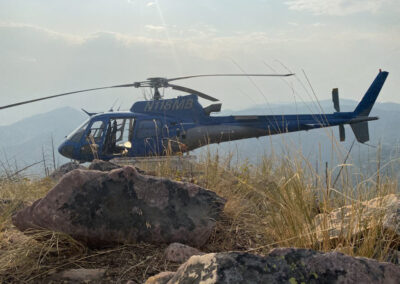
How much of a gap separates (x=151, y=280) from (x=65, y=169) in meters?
6.06

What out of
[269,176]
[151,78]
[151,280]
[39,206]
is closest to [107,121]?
[151,78]

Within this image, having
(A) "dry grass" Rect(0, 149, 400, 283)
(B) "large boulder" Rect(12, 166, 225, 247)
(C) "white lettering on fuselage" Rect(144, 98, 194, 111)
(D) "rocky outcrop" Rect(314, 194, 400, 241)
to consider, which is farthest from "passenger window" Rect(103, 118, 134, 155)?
(D) "rocky outcrop" Rect(314, 194, 400, 241)

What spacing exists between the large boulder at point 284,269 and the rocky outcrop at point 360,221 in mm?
637

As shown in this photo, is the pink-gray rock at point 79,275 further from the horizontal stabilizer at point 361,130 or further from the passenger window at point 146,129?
the horizontal stabilizer at point 361,130

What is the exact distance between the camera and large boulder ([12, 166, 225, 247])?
2775mm

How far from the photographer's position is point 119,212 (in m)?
2.84

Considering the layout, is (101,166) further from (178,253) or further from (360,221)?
(360,221)

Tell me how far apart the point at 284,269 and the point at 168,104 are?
7.67 metres

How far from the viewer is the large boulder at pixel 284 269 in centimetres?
134

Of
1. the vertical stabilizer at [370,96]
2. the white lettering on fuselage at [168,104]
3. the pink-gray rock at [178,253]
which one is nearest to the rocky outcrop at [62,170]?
the white lettering on fuselage at [168,104]

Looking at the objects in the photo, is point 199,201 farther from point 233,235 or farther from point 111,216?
point 111,216

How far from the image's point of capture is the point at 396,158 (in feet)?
10.0

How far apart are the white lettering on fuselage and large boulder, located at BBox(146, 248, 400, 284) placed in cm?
738

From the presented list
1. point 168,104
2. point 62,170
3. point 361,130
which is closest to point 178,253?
point 62,170
